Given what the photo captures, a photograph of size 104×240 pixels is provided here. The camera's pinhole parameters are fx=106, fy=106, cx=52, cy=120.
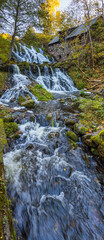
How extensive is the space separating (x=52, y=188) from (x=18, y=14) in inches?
563

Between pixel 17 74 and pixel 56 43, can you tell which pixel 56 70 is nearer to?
pixel 17 74

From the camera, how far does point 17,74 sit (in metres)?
10.1

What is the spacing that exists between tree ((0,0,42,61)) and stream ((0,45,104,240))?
11.2 meters

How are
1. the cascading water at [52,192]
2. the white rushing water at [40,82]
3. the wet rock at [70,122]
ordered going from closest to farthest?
1. the cascading water at [52,192]
2. the wet rock at [70,122]
3. the white rushing water at [40,82]

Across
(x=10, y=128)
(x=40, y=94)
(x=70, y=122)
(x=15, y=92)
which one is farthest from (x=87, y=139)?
(x=15, y=92)

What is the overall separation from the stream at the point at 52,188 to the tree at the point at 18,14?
11.2 m

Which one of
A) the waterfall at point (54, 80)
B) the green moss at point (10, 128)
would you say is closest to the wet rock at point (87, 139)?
the green moss at point (10, 128)

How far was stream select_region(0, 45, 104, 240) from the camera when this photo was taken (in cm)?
196

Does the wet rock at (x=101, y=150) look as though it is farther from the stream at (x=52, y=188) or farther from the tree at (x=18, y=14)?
the tree at (x=18, y=14)

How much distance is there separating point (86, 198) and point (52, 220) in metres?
0.87

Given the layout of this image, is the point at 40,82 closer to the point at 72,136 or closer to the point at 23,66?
the point at 23,66

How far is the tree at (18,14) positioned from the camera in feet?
31.4

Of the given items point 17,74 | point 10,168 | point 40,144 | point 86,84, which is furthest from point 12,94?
point 86,84

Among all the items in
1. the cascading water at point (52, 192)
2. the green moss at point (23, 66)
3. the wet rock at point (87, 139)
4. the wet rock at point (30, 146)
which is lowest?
the cascading water at point (52, 192)
